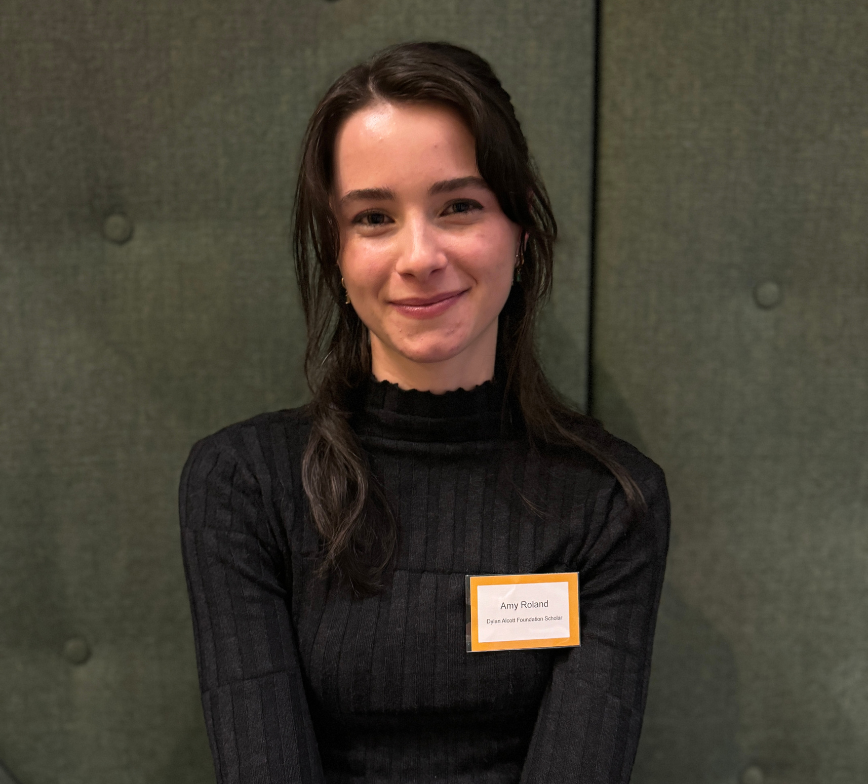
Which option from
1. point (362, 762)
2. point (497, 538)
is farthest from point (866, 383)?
point (362, 762)

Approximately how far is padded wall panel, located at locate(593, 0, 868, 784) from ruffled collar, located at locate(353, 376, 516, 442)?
1.10 ft

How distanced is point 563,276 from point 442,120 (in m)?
0.45

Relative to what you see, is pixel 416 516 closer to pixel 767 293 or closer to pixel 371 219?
pixel 371 219

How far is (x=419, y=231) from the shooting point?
95cm

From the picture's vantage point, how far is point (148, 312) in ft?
4.25

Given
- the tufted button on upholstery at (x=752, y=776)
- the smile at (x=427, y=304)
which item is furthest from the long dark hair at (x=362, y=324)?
the tufted button on upholstery at (x=752, y=776)

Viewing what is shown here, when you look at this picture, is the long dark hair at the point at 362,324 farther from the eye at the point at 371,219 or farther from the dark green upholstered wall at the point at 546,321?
the dark green upholstered wall at the point at 546,321

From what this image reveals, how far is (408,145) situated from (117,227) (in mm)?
579

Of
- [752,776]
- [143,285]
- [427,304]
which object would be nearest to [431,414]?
[427,304]

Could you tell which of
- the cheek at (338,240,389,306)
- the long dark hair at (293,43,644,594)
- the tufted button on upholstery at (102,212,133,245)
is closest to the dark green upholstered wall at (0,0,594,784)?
the tufted button on upholstery at (102,212,133,245)

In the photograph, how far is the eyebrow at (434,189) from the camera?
3.09 ft

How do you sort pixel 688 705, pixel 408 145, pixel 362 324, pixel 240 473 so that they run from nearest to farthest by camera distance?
pixel 408 145, pixel 240 473, pixel 362 324, pixel 688 705

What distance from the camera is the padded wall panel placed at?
128 cm

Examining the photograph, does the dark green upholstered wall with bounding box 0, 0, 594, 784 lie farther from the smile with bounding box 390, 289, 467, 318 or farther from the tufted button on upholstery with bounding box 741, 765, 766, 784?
the tufted button on upholstery with bounding box 741, 765, 766, 784
